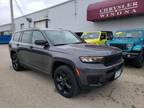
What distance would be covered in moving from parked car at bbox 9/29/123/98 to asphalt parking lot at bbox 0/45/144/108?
33cm

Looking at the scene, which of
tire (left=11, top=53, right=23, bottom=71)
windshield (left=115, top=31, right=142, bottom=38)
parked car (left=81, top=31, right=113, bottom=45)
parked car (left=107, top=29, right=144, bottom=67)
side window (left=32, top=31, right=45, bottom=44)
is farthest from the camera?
parked car (left=81, top=31, right=113, bottom=45)

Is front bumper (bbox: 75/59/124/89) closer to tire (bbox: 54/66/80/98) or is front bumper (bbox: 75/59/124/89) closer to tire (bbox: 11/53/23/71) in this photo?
tire (bbox: 54/66/80/98)

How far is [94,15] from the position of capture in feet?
46.2

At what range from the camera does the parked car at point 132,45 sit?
6.82 metres

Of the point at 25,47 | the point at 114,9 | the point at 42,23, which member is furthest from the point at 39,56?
the point at 42,23

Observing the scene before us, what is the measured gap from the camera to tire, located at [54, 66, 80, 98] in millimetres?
3663

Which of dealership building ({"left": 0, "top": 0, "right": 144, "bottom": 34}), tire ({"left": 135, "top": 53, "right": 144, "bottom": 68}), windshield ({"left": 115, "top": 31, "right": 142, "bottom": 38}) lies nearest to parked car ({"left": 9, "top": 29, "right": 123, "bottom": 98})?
tire ({"left": 135, "top": 53, "right": 144, "bottom": 68})

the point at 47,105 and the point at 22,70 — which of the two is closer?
the point at 47,105

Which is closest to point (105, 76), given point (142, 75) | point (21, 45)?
point (142, 75)

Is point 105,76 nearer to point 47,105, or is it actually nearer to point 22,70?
point 47,105

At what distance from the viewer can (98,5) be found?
44.8 feet

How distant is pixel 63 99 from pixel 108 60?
1448 mm

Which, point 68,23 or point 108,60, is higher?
point 68,23

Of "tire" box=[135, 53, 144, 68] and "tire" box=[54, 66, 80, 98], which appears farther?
"tire" box=[135, 53, 144, 68]
